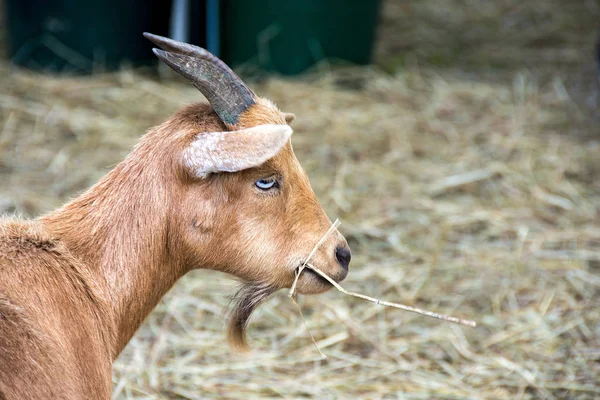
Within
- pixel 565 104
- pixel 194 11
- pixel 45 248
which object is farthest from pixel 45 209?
pixel 565 104

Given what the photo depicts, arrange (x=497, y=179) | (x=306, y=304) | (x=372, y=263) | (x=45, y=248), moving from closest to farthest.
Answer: (x=45, y=248) < (x=306, y=304) < (x=372, y=263) < (x=497, y=179)

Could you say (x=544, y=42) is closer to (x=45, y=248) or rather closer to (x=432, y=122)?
(x=432, y=122)

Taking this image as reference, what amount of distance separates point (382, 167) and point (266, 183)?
4.41 meters

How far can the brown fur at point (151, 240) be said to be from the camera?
3.35m

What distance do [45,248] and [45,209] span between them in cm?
324

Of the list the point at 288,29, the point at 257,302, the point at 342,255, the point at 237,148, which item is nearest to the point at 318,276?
the point at 342,255

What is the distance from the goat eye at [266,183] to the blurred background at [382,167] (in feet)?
5.56

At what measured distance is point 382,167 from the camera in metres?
7.93

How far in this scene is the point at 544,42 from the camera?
1189 centimetres

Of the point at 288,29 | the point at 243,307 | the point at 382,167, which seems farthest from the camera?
the point at 288,29

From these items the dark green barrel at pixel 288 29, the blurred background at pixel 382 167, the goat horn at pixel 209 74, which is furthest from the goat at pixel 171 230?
the dark green barrel at pixel 288 29

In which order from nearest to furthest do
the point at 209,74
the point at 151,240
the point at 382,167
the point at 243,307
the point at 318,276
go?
the point at 209,74 < the point at 151,240 < the point at 318,276 < the point at 243,307 < the point at 382,167

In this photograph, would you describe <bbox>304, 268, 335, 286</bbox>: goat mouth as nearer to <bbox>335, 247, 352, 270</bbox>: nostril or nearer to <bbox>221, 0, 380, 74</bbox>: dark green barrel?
<bbox>335, 247, 352, 270</bbox>: nostril

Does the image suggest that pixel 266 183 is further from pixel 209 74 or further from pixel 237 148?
pixel 209 74
